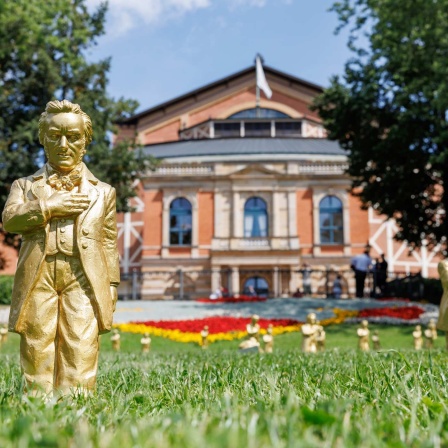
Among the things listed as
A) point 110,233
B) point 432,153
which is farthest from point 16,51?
point 110,233

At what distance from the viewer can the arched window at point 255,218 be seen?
3262cm

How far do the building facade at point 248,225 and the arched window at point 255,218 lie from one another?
0.20 ft


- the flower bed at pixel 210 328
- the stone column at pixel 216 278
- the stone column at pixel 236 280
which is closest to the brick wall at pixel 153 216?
the stone column at pixel 216 278

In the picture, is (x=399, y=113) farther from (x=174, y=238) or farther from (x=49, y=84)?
(x=174, y=238)

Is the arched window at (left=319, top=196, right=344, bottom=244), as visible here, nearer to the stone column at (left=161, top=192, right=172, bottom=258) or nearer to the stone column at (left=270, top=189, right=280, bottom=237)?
the stone column at (left=270, top=189, right=280, bottom=237)

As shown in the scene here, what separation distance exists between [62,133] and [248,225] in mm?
29016

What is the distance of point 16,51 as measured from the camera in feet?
75.7

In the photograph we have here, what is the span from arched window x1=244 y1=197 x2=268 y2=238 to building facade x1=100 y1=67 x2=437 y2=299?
6 centimetres

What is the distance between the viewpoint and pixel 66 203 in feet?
12.4

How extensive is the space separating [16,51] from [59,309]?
22.3 metres

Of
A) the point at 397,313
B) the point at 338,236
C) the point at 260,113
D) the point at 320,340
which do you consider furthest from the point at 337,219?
the point at 320,340

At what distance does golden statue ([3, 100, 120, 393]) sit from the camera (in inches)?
143

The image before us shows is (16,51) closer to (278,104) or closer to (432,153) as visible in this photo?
(432,153)

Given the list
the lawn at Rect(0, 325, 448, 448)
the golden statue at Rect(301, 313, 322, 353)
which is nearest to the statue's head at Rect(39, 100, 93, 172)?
the lawn at Rect(0, 325, 448, 448)
